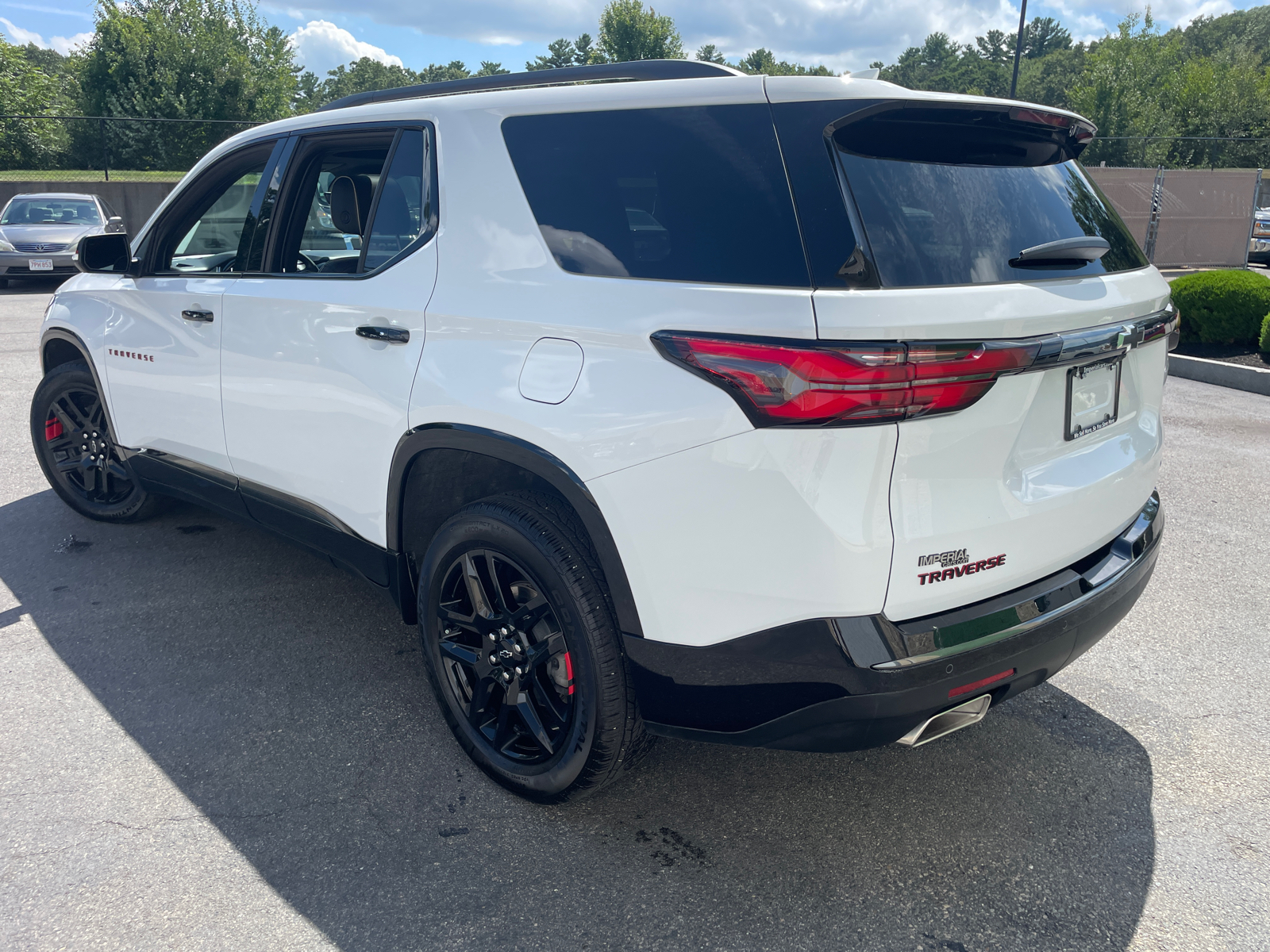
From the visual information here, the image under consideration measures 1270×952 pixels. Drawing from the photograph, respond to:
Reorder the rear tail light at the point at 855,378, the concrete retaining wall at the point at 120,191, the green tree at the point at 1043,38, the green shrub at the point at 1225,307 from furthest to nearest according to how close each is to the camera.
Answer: the green tree at the point at 1043,38 → the concrete retaining wall at the point at 120,191 → the green shrub at the point at 1225,307 → the rear tail light at the point at 855,378

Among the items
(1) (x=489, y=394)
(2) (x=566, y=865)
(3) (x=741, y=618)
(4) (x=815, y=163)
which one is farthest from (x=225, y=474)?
(4) (x=815, y=163)

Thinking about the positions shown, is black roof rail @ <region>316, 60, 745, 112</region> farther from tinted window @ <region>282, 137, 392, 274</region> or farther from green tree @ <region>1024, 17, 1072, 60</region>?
green tree @ <region>1024, 17, 1072, 60</region>

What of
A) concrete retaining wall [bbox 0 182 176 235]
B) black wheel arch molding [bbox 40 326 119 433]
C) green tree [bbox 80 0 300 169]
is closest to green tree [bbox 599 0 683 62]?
green tree [bbox 80 0 300 169]

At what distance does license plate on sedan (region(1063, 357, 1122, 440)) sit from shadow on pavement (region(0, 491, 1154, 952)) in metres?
1.10

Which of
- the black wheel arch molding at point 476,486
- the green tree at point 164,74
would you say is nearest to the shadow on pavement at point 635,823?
the black wheel arch molding at point 476,486

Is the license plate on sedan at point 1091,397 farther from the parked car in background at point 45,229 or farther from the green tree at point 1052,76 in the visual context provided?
the green tree at point 1052,76

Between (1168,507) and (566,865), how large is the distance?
167 inches

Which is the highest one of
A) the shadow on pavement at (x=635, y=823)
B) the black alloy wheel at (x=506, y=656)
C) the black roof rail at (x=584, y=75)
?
the black roof rail at (x=584, y=75)

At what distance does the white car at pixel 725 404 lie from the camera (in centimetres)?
195

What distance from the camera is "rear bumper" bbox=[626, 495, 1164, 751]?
2000 millimetres

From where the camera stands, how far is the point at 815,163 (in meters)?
2.00

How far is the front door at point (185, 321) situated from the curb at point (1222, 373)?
8301 millimetres

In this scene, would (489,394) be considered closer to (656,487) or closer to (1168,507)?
(656,487)

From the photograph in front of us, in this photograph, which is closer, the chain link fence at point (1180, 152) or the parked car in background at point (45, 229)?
the parked car in background at point (45, 229)
